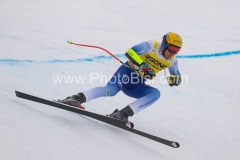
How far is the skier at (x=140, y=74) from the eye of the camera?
464cm

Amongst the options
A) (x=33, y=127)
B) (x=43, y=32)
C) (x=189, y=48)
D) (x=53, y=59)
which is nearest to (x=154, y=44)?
(x=33, y=127)

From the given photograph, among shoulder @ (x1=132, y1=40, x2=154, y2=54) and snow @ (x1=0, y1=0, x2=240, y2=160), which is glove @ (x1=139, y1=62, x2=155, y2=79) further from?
snow @ (x1=0, y1=0, x2=240, y2=160)

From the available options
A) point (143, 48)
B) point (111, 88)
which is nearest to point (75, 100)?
point (111, 88)

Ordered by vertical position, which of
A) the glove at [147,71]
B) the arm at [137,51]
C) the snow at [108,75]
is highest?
the arm at [137,51]

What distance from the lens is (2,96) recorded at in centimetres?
513

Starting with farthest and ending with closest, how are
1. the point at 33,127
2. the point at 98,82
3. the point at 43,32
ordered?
1. the point at 43,32
2. the point at 98,82
3. the point at 33,127

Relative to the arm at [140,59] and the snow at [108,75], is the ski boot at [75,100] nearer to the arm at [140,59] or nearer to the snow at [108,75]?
the snow at [108,75]

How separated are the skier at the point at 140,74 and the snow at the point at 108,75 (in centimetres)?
28

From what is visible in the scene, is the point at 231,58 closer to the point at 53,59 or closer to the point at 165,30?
the point at 165,30

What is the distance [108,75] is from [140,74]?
5.58 feet

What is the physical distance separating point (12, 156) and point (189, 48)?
479 centimetres

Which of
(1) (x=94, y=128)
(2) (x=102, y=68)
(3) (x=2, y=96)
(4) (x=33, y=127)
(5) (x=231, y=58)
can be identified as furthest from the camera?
(5) (x=231, y=58)

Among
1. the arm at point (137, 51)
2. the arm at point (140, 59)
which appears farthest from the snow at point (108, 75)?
the arm at point (137, 51)

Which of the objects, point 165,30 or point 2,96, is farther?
point 165,30
